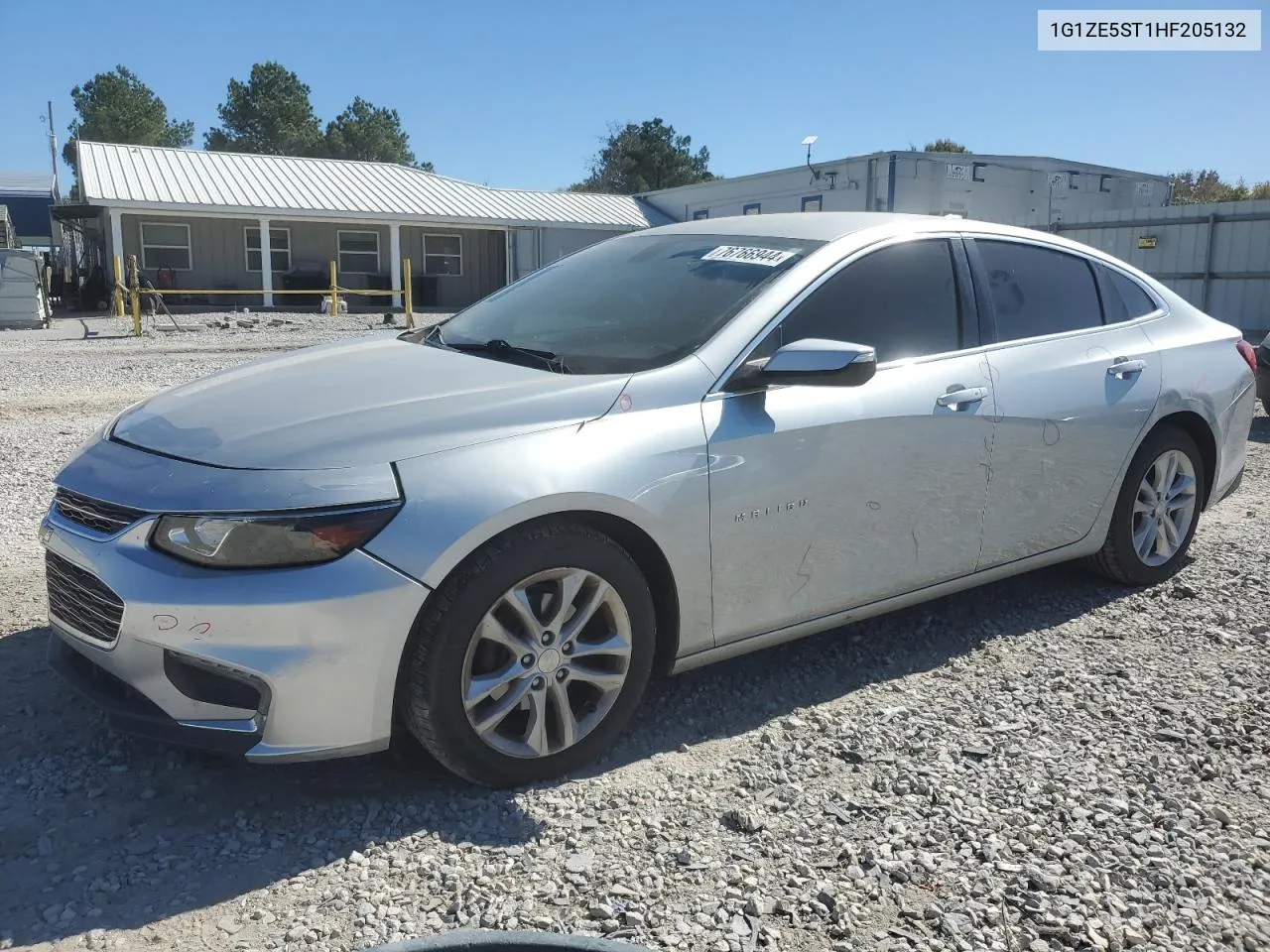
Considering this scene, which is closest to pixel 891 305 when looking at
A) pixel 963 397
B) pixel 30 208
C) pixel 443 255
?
pixel 963 397

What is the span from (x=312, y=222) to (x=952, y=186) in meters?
16.9

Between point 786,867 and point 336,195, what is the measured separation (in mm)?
28571

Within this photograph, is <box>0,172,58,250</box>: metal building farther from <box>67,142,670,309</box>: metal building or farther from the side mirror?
the side mirror

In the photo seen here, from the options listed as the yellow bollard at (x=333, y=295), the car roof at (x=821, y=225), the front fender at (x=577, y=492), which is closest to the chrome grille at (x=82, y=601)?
the front fender at (x=577, y=492)

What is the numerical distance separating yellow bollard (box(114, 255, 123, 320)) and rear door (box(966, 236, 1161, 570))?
21.1 metres

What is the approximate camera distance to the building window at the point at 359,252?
29516 mm

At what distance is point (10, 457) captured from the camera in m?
7.38

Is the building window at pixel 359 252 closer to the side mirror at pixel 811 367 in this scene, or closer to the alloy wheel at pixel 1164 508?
the alloy wheel at pixel 1164 508

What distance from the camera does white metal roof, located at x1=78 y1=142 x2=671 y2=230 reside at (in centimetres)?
2548

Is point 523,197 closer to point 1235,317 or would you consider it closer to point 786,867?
point 1235,317

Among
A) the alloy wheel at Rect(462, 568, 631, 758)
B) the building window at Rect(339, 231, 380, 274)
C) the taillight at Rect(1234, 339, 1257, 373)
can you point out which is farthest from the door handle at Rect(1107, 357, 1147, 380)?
the building window at Rect(339, 231, 380, 274)

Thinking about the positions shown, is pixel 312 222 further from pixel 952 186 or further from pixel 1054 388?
pixel 1054 388

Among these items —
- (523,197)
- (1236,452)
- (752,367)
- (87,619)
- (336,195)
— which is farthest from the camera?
(523,197)

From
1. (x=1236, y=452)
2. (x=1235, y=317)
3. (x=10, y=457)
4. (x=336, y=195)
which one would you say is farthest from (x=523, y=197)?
(x=1236, y=452)
